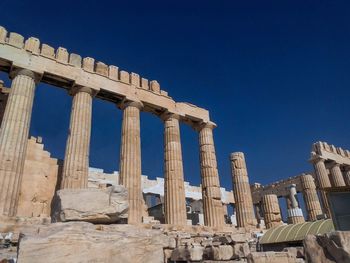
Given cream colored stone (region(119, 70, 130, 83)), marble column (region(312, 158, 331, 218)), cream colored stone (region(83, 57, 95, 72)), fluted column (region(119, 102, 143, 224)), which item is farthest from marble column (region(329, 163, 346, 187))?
cream colored stone (region(83, 57, 95, 72))

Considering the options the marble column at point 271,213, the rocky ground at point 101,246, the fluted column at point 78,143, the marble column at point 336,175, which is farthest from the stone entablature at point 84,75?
the marble column at point 336,175

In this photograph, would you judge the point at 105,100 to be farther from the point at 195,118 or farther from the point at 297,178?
the point at 297,178

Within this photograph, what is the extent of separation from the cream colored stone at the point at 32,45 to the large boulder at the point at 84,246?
568 inches

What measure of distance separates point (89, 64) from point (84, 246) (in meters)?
16.1

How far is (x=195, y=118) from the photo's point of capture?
23047 mm

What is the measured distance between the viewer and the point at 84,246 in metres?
4.52

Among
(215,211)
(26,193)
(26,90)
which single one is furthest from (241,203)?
(26,90)

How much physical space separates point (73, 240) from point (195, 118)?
1899cm

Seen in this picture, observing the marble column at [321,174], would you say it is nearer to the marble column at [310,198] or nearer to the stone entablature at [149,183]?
the marble column at [310,198]

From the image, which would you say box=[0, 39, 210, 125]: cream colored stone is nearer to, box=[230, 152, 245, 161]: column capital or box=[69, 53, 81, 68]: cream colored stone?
box=[69, 53, 81, 68]: cream colored stone

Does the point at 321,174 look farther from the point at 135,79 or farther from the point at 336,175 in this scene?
the point at 135,79

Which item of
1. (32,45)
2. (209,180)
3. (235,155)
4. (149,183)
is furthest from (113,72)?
(149,183)

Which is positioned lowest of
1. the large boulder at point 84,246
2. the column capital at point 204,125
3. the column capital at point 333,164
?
the large boulder at point 84,246

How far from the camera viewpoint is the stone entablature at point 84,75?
16.1 m
